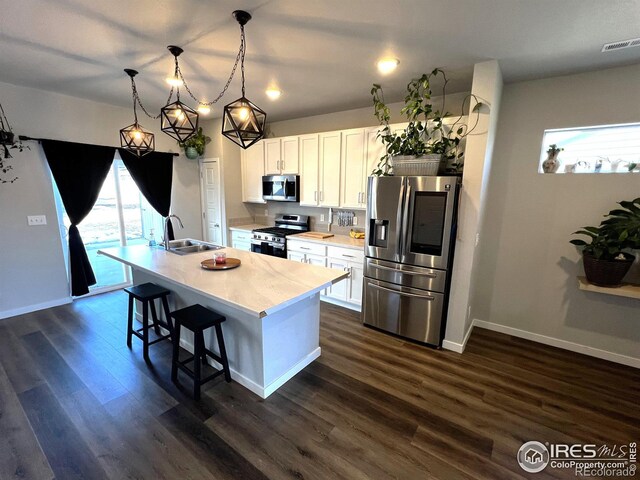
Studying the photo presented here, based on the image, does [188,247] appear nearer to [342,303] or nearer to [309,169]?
[309,169]

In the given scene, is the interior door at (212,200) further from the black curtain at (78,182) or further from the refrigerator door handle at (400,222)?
the refrigerator door handle at (400,222)

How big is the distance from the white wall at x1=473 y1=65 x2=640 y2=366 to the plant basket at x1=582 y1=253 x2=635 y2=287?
0.31 m

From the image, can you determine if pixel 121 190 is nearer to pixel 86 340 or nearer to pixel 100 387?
pixel 86 340

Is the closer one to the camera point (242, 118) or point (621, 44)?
point (242, 118)

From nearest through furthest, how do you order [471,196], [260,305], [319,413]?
[260,305] → [319,413] → [471,196]

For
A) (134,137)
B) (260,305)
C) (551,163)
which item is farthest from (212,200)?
(551,163)

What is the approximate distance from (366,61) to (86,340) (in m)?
4.00

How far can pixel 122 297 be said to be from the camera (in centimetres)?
423

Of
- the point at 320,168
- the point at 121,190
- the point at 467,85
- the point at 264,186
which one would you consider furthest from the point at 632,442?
the point at 121,190

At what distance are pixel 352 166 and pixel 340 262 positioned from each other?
4.24 feet

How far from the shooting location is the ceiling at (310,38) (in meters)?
1.78

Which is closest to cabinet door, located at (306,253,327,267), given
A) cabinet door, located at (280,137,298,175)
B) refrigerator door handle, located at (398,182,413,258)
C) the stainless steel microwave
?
the stainless steel microwave

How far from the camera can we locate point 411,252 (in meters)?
2.96

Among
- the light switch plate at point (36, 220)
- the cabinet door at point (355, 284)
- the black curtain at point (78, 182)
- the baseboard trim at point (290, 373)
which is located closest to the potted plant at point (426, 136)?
the cabinet door at point (355, 284)
